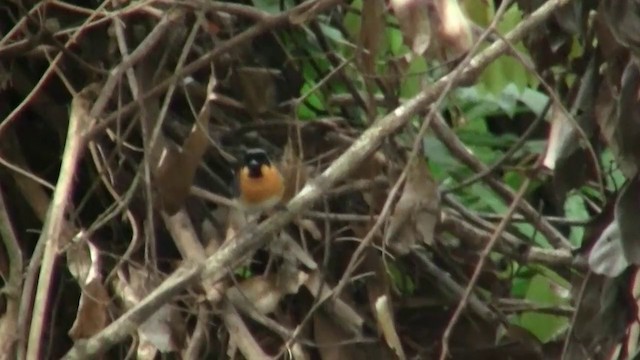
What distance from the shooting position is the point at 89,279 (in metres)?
1.74

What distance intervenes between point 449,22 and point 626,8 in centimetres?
28

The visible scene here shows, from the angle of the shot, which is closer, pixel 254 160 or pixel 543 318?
pixel 254 160

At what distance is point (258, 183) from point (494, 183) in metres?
0.42


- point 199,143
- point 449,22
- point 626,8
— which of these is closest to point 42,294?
point 199,143

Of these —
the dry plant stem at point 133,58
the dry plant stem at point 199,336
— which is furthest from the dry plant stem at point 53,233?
the dry plant stem at point 199,336

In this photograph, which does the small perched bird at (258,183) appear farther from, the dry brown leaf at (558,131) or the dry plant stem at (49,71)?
the dry brown leaf at (558,131)

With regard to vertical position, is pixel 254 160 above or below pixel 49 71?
below

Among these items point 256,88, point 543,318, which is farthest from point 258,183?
point 543,318

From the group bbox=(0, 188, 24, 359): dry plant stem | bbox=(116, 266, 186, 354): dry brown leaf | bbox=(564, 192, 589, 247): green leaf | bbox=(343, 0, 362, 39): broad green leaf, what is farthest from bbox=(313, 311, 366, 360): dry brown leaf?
bbox=(564, 192, 589, 247): green leaf

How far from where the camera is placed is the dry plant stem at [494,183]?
204 centimetres

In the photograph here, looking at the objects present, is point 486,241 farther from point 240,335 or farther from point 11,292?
point 11,292

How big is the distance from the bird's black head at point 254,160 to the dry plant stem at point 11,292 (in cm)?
41

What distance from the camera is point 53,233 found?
5.67 ft

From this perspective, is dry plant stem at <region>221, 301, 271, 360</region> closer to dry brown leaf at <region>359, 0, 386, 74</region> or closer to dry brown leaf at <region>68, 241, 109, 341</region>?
dry brown leaf at <region>68, 241, 109, 341</region>
